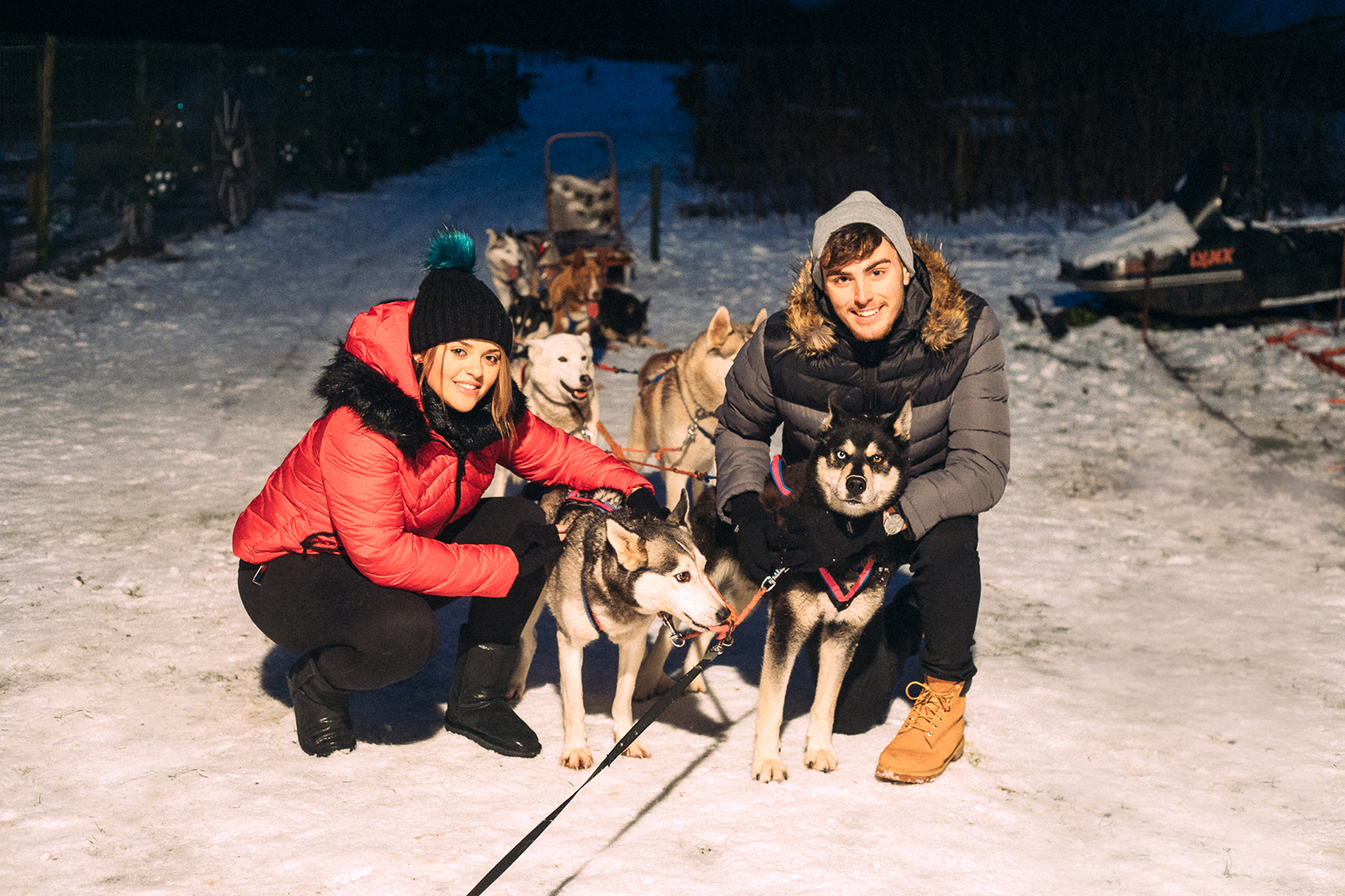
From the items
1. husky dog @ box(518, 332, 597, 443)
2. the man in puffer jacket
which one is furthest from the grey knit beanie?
husky dog @ box(518, 332, 597, 443)

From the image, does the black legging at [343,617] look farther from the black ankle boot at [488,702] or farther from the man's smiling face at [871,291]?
the man's smiling face at [871,291]

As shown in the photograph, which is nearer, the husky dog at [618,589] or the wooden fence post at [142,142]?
the husky dog at [618,589]

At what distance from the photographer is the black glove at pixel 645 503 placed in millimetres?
2985

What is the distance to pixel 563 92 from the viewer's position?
36062 mm

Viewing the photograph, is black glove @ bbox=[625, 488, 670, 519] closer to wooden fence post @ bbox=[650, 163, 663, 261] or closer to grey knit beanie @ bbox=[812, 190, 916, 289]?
grey knit beanie @ bbox=[812, 190, 916, 289]

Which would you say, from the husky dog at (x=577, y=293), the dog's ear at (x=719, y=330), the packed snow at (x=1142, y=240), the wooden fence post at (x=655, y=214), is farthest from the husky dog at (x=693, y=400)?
the wooden fence post at (x=655, y=214)

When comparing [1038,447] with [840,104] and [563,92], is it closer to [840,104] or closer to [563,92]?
[840,104]

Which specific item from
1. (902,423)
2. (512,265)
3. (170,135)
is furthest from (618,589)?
(170,135)

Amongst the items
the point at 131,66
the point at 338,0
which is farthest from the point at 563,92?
the point at 131,66

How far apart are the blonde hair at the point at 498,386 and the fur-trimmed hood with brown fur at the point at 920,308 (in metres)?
0.79

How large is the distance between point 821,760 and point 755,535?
643 mm

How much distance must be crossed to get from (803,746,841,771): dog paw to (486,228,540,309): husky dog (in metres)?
5.85

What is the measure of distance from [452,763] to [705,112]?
15.8m

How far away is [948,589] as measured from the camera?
2.88 m
